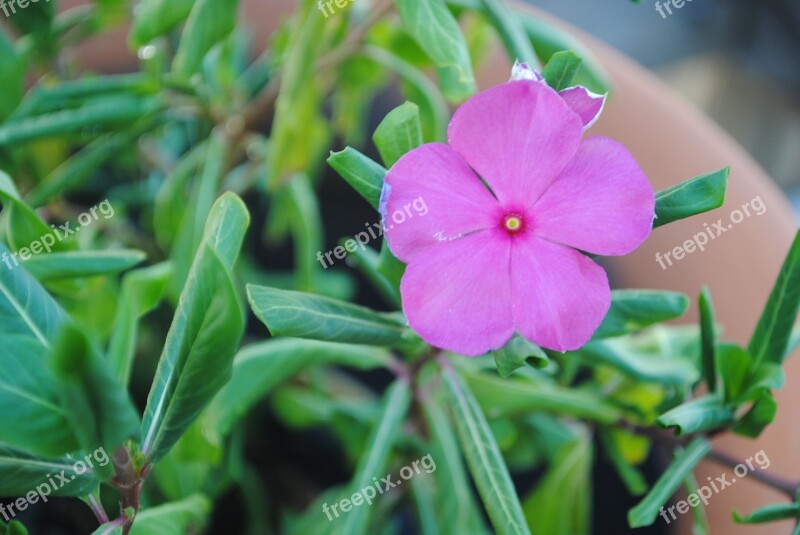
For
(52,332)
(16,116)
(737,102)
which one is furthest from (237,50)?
(737,102)

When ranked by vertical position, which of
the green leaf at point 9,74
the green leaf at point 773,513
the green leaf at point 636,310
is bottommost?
the green leaf at point 773,513

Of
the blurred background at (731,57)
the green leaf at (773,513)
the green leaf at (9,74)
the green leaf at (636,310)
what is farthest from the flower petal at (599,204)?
the blurred background at (731,57)

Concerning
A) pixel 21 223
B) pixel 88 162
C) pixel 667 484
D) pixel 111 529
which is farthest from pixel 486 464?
pixel 88 162

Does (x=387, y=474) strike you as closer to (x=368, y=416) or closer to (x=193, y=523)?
(x=368, y=416)

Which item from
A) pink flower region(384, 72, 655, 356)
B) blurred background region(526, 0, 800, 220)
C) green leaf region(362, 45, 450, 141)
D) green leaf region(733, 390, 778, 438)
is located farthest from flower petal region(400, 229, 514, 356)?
blurred background region(526, 0, 800, 220)

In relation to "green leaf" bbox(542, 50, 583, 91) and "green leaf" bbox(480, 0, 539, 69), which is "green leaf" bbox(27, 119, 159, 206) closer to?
"green leaf" bbox(480, 0, 539, 69)

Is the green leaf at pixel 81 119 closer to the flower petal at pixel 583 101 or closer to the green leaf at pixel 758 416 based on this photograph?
the flower petal at pixel 583 101
